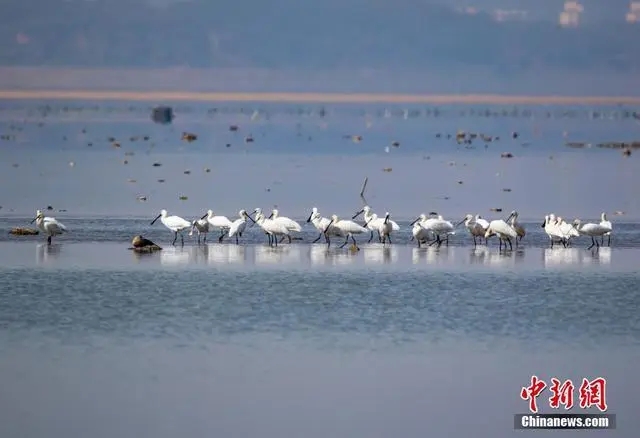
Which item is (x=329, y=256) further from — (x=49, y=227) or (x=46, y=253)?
(x=49, y=227)

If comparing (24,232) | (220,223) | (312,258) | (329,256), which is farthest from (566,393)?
(24,232)

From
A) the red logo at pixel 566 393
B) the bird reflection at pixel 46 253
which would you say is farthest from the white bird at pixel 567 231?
the red logo at pixel 566 393

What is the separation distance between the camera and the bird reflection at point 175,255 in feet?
63.4

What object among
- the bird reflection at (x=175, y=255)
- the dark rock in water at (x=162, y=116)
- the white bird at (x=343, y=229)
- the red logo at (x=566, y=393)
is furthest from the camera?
the dark rock in water at (x=162, y=116)

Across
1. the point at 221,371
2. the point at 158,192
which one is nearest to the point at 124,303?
the point at 221,371

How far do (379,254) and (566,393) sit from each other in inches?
324

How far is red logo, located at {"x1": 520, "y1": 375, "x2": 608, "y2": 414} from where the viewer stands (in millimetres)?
12133

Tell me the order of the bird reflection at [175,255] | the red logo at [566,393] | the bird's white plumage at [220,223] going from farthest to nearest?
the bird's white plumage at [220,223]
the bird reflection at [175,255]
the red logo at [566,393]

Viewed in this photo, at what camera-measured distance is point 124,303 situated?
1622cm

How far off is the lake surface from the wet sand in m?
0.04

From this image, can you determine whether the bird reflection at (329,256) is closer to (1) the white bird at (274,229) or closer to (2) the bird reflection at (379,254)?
(2) the bird reflection at (379,254)

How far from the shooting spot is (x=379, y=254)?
805 inches

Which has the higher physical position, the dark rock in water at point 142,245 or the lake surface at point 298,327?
the dark rock in water at point 142,245

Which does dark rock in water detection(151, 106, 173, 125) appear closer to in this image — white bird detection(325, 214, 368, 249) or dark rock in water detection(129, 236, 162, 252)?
white bird detection(325, 214, 368, 249)
